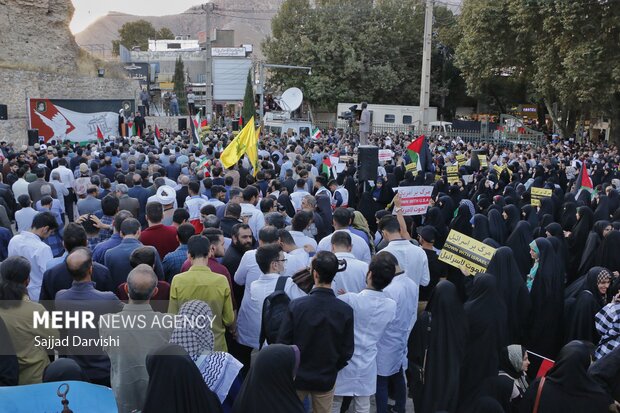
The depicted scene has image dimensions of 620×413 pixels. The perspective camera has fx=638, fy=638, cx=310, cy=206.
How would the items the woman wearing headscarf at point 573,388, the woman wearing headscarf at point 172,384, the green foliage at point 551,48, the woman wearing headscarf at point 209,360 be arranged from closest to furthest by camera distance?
the woman wearing headscarf at point 172,384, the woman wearing headscarf at point 573,388, the woman wearing headscarf at point 209,360, the green foliage at point 551,48

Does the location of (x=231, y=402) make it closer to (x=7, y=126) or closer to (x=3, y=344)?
(x=3, y=344)

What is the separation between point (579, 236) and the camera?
8.92 metres

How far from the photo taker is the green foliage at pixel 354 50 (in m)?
43.2

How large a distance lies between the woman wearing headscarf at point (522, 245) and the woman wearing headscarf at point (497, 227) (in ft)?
3.37

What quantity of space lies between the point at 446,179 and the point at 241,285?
332 inches

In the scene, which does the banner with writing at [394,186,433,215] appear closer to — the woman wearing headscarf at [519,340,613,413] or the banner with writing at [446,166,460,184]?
the banner with writing at [446,166,460,184]

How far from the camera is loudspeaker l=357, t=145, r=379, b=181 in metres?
11.4

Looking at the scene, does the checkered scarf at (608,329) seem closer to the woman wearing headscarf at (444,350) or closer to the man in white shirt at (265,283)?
the woman wearing headscarf at (444,350)

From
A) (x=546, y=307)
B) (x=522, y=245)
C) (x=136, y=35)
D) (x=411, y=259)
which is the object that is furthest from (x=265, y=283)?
(x=136, y=35)

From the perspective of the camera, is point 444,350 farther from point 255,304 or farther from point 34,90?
point 34,90

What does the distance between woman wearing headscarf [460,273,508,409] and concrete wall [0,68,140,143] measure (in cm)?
2186

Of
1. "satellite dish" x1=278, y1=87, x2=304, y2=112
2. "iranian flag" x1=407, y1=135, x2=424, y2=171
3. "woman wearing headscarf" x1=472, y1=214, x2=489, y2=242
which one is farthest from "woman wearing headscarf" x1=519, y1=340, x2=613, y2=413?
"satellite dish" x1=278, y1=87, x2=304, y2=112

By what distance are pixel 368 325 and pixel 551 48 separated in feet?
93.9

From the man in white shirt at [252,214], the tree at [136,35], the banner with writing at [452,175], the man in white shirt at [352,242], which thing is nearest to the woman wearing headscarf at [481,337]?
the man in white shirt at [352,242]
